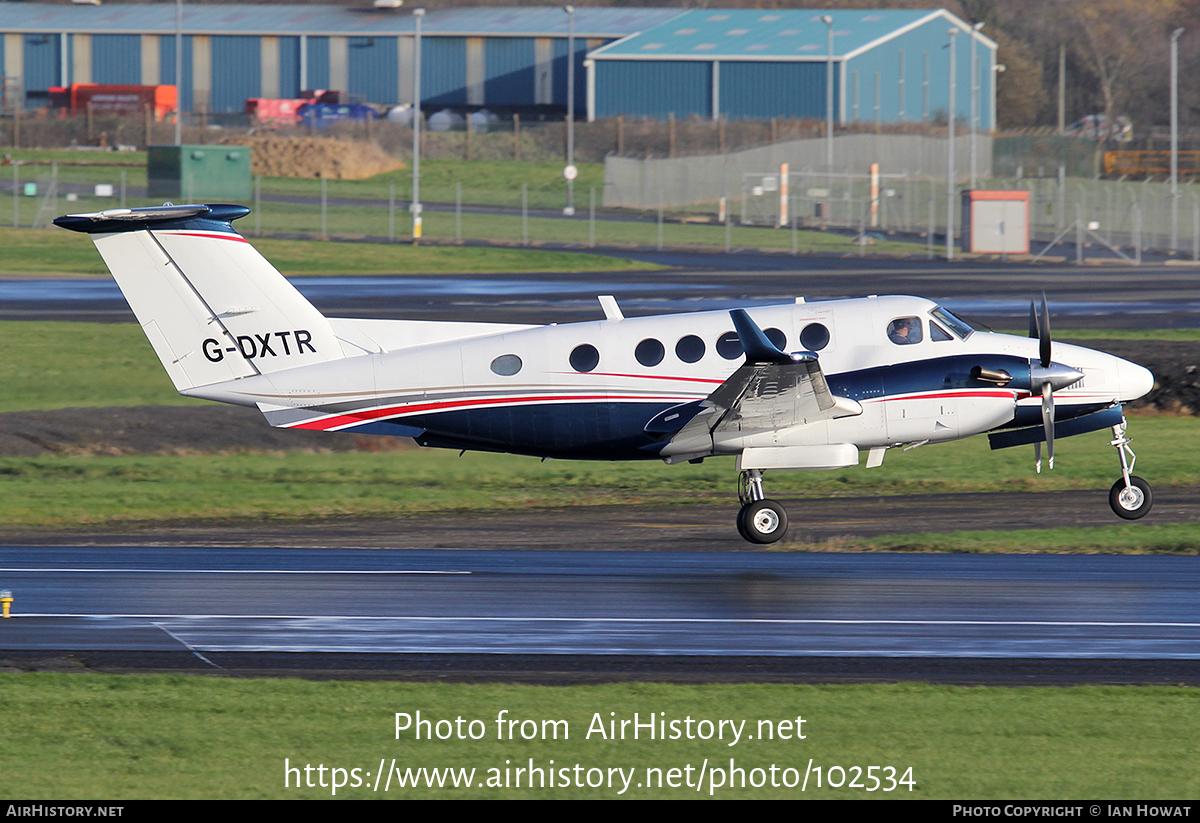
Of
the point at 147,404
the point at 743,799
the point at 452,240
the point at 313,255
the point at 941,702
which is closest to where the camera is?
the point at 743,799

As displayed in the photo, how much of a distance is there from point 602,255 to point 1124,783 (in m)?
52.2

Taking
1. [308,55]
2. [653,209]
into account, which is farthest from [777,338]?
[308,55]

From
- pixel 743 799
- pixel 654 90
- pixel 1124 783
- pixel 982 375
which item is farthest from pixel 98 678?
pixel 654 90

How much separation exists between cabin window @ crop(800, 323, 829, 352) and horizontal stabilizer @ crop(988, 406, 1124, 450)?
8.50ft

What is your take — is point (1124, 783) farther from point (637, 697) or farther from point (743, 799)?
point (637, 697)

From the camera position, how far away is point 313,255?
5753cm

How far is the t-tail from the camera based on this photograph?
18.9m


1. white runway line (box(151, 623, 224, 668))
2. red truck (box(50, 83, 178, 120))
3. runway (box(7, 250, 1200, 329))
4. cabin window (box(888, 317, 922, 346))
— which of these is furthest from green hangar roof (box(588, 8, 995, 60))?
white runway line (box(151, 623, 224, 668))

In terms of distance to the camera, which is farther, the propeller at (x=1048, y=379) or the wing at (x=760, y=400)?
the propeller at (x=1048, y=379)

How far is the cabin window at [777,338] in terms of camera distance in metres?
18.9

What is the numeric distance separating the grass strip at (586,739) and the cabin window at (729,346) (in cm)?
695

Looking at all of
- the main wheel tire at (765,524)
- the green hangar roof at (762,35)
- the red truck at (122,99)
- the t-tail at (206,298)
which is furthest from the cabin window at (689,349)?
the red truck at (122,99)

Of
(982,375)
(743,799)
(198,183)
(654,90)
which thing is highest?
(654,90)

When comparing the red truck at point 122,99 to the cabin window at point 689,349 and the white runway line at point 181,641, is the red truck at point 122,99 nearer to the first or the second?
the cabin window at point 689,349
